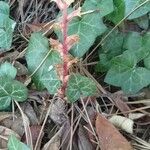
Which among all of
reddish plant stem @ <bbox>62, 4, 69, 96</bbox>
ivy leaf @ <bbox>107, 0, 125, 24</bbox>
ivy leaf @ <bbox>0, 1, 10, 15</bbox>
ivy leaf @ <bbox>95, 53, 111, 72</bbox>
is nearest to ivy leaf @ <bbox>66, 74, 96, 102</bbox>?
reddish plant stem @ <bbox>62, 4, 69, 96</bbox>

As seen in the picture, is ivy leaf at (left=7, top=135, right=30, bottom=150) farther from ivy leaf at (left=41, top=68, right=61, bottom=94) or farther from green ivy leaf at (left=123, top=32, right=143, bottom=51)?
green ivy leaf at (left=123, top=32, right=143, bottom=51)

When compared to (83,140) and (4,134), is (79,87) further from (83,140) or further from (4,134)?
(4,134)

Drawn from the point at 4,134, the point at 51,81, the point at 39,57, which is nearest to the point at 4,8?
the point at 39,57

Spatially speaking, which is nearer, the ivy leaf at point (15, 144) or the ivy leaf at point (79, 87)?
the ivy leaf at point (15, 144)

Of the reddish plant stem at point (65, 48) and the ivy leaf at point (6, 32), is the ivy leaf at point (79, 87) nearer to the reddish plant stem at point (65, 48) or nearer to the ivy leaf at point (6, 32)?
the reddish plant stem at point (65, 48)

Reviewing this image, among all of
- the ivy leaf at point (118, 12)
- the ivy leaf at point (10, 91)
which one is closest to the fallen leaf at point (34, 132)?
the ivy leaf at point (10, 91)
